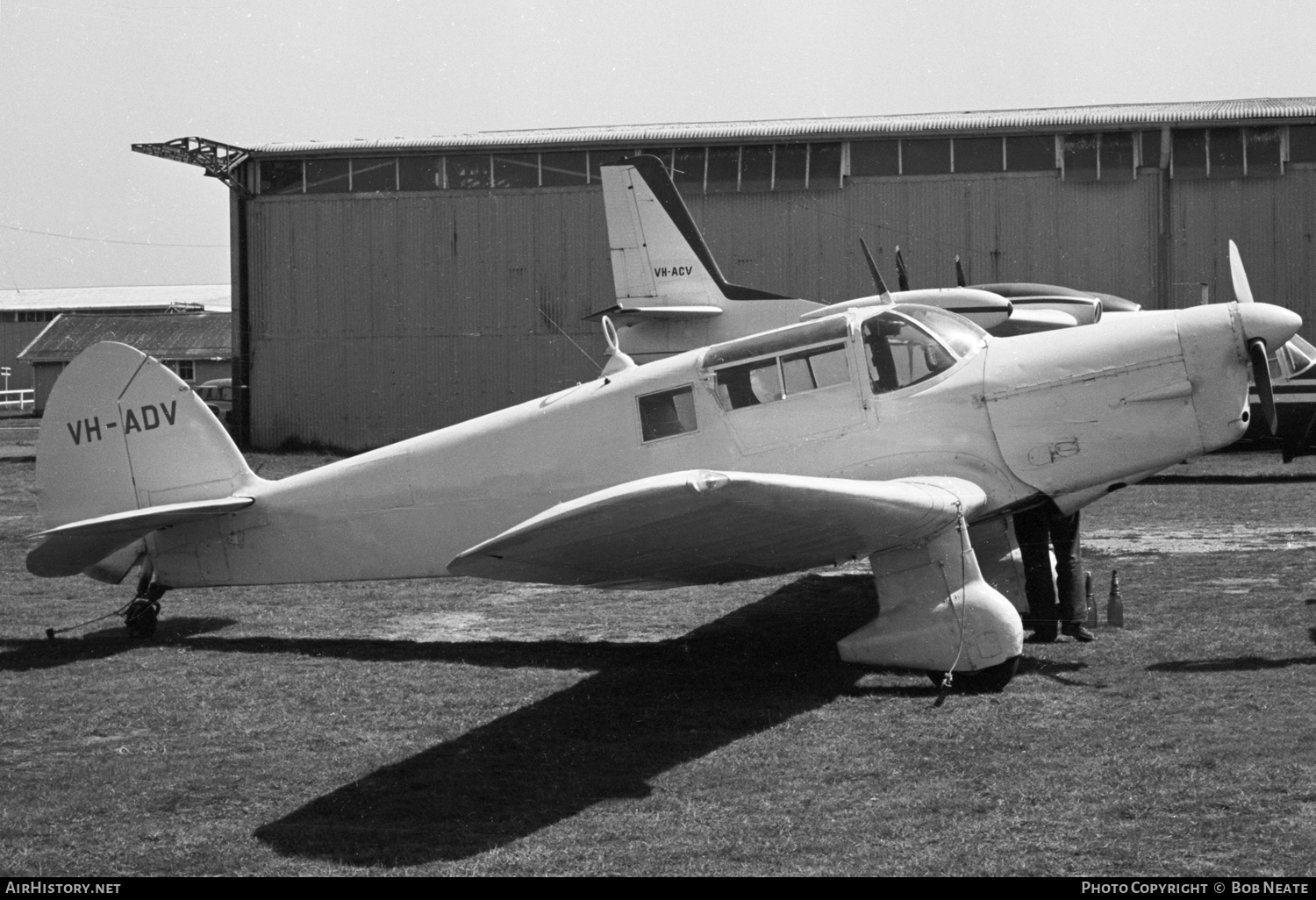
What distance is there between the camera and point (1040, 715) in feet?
23.7

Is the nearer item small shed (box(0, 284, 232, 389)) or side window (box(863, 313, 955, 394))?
side window (box(863, 313, 955, 394))

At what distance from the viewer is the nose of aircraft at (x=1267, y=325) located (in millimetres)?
8414

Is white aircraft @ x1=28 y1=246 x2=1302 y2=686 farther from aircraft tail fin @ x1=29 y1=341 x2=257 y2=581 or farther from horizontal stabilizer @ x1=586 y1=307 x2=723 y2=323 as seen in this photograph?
horizontal stabilizer @ x1=586 y1=307 x2=723 y2=323

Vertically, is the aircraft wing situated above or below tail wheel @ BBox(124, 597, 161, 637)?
above

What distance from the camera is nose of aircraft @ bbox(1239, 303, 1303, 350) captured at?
8.41 metres

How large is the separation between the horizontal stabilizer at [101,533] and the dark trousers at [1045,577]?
18.5ft

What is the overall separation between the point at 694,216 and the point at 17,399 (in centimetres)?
5880

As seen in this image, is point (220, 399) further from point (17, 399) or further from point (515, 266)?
point (17, 399)

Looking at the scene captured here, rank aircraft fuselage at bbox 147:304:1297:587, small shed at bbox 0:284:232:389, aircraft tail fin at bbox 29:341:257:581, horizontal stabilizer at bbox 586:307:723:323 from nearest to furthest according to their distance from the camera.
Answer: aircraft fuselage at bbox 147:304:1297:587 < aircraft tail fin at bbox 29:341:257:581 < horizontal stabilizer at bbox 586:307:723:323 < small shed at bbox 0:284:232:389

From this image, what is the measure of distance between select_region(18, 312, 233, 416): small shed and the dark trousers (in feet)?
214

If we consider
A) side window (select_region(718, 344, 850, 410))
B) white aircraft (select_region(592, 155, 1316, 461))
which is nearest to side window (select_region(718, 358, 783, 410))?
side window (select_region(718, 344, 850, 410))

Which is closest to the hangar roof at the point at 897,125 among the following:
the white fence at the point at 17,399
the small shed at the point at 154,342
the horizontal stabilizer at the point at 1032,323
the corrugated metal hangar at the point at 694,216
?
the corrugated metal hangar at the point at 694,216

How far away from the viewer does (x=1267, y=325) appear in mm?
8406
